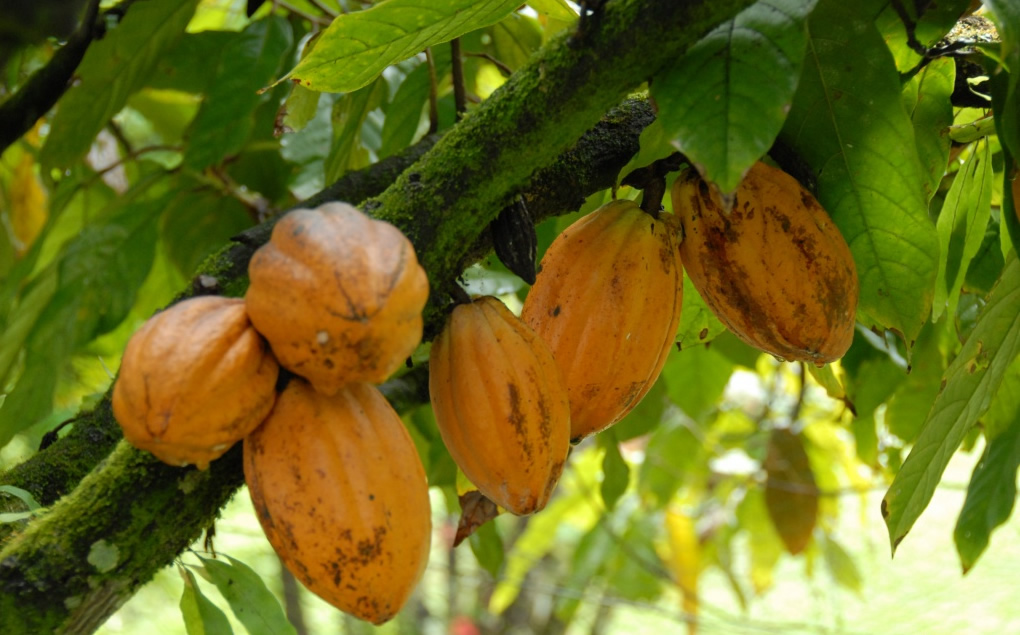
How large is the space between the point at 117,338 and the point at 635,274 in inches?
69.6

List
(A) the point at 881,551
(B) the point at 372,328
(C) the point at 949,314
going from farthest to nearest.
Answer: (A) the point at 881,551 → (C) the point at 949,314 → (B) the point at 372,328

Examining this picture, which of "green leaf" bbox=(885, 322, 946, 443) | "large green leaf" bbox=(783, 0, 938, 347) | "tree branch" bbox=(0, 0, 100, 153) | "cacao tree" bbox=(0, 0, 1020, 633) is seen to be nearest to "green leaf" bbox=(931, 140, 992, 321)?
"cacao tree" bbox=(0, 0, 1020, 633)

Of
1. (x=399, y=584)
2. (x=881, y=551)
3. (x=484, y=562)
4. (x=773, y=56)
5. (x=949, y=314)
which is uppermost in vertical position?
(x=773, y=56)

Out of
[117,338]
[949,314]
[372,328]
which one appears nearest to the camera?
[372,328]

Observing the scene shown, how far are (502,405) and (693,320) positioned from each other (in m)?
0.53

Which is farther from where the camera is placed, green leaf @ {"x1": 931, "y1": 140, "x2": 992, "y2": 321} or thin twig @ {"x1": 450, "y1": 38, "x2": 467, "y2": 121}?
thin twig @ {"x1": 450, "y1": 38, "x2": 467, "y2": 121}

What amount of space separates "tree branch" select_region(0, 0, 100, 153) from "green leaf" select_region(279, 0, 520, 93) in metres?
0.57

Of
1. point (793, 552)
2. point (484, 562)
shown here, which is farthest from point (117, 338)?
point (793, 552)

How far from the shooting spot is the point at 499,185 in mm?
855

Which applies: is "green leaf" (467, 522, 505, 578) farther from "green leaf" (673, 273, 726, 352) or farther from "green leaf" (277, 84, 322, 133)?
"green leaf" (277, 84, 322, 133)

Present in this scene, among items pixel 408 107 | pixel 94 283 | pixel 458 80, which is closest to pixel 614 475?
pixel 408 107

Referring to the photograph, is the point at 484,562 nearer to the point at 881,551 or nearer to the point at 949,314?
the point at 949,314

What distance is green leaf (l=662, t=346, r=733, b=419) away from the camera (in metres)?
2.09

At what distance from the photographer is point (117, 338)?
2326 mm
